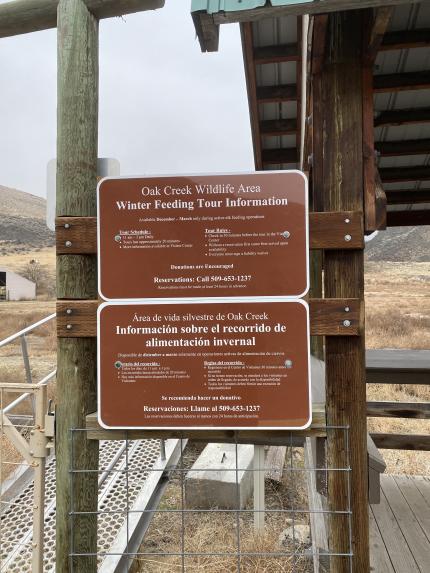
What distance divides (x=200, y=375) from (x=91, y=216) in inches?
36.8

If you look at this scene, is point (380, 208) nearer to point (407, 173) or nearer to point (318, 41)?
point (318, 41)

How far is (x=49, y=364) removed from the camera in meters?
14.8

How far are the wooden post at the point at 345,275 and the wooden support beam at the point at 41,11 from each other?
94 centimetres

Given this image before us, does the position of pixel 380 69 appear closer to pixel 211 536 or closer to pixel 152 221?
pixel 152 221

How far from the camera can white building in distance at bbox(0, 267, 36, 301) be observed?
4066 centimetres

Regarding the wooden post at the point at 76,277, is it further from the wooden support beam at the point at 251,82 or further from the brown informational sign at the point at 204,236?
the wooden support beam at the point at 251,82

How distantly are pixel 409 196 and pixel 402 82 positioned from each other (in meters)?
2.76

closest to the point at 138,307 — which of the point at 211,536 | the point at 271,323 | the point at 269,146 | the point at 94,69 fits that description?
the point at 271,323

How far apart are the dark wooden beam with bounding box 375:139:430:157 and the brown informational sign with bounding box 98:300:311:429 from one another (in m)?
2.77

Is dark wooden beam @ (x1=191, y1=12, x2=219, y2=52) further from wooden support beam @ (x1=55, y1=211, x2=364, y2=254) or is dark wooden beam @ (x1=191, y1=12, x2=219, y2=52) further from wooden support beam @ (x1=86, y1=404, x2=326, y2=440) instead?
wooden support beam @ (x1=86, y1=404, x2=326, y2=440)

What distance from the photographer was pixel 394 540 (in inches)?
126

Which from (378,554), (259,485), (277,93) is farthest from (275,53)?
(259,485)

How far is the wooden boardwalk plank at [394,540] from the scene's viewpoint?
2895 millimetres

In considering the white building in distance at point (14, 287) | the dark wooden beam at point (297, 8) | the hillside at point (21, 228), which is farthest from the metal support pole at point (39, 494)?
the hillside at point (21, 228)
